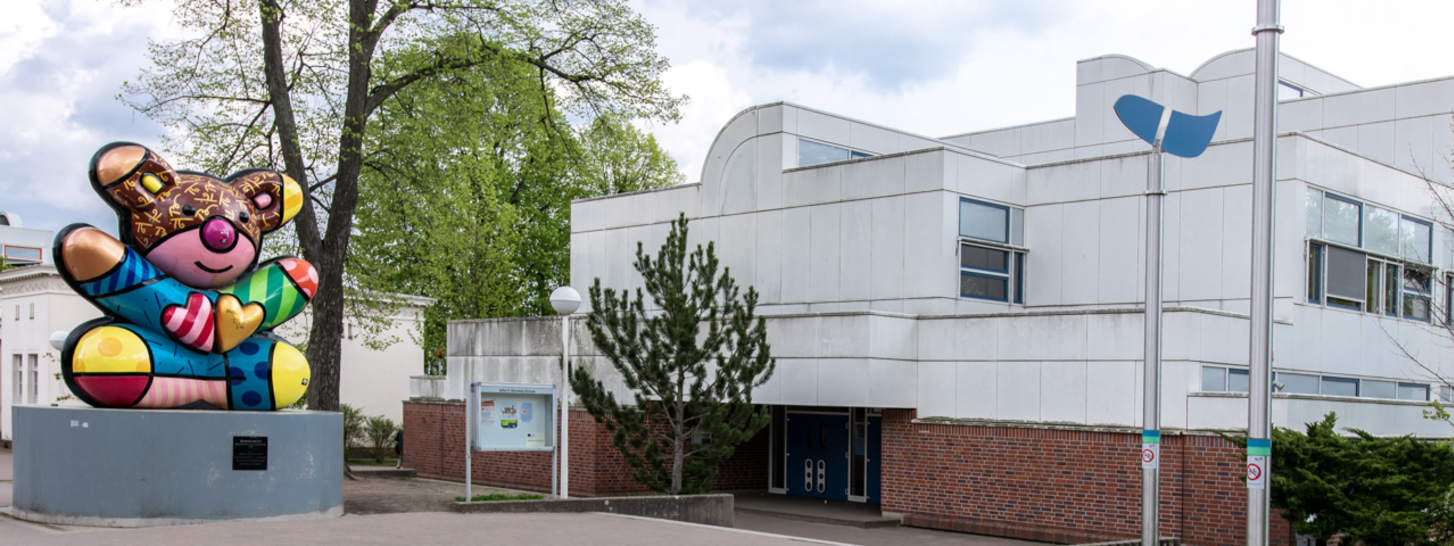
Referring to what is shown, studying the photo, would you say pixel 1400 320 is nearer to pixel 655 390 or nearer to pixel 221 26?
pixel 655 390

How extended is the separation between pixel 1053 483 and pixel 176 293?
11941 mm

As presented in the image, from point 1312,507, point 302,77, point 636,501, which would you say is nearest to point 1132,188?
point 1312,507

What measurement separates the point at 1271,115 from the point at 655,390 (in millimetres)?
10173

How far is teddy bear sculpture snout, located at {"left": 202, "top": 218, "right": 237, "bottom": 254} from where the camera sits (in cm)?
1406

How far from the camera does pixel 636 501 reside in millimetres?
16297

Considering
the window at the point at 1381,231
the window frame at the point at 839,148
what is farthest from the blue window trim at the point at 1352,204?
→ the window frame at the point at 839,148

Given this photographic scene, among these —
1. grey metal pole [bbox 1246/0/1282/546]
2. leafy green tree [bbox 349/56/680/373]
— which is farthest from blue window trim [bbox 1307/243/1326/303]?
leafy green tree [bbox 349/56/680/373]

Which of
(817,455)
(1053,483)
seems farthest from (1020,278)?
(1053,483)

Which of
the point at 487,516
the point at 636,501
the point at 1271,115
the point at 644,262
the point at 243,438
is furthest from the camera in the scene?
the point at 644,262

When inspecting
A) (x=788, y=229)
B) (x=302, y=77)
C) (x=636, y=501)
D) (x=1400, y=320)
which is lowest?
(x=636, y=501)

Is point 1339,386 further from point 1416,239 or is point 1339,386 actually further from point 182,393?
point 182,393

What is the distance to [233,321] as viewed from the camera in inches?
560

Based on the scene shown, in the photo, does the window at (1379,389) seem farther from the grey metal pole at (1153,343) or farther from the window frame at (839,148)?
the grey metal pole at (1153,343)

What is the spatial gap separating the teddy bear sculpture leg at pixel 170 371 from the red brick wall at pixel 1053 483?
9577 millimetres
